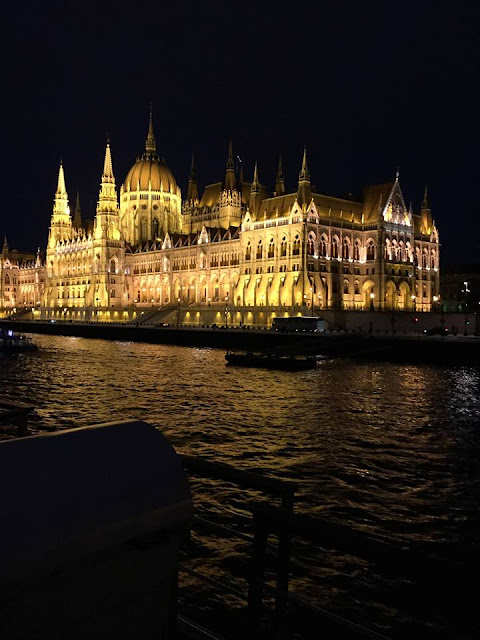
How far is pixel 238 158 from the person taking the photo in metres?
142

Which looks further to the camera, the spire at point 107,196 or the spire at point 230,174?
the spire at point 107,196

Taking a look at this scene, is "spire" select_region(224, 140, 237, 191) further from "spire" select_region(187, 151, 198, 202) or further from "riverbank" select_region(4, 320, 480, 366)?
"riverbank" select_region(4, 320, 480, 366)

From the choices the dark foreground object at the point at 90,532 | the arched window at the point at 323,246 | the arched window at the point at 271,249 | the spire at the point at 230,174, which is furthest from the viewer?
the spire at the point at 230,174

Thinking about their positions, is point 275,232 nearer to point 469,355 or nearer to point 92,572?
point 469,355

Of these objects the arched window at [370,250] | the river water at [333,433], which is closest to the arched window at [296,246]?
the arched window at [370,250]

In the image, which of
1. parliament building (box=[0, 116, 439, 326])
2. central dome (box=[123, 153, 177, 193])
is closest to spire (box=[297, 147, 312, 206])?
parliament building (box=[0, 116, 439, 326])

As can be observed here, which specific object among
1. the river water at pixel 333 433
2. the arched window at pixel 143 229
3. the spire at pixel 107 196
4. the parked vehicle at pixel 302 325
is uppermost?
the spire at pixel 107 196

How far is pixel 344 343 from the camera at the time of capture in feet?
220

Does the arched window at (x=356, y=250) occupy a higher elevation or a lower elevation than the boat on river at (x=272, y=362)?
higher

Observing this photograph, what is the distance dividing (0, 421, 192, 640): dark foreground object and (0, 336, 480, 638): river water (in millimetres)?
7012

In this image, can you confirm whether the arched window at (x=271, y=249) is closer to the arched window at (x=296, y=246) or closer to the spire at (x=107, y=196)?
the arched window at (x=296, y=246)

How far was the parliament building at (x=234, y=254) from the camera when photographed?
10731cm

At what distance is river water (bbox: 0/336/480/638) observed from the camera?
1158cm

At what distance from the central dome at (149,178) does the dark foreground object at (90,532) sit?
152974mm
